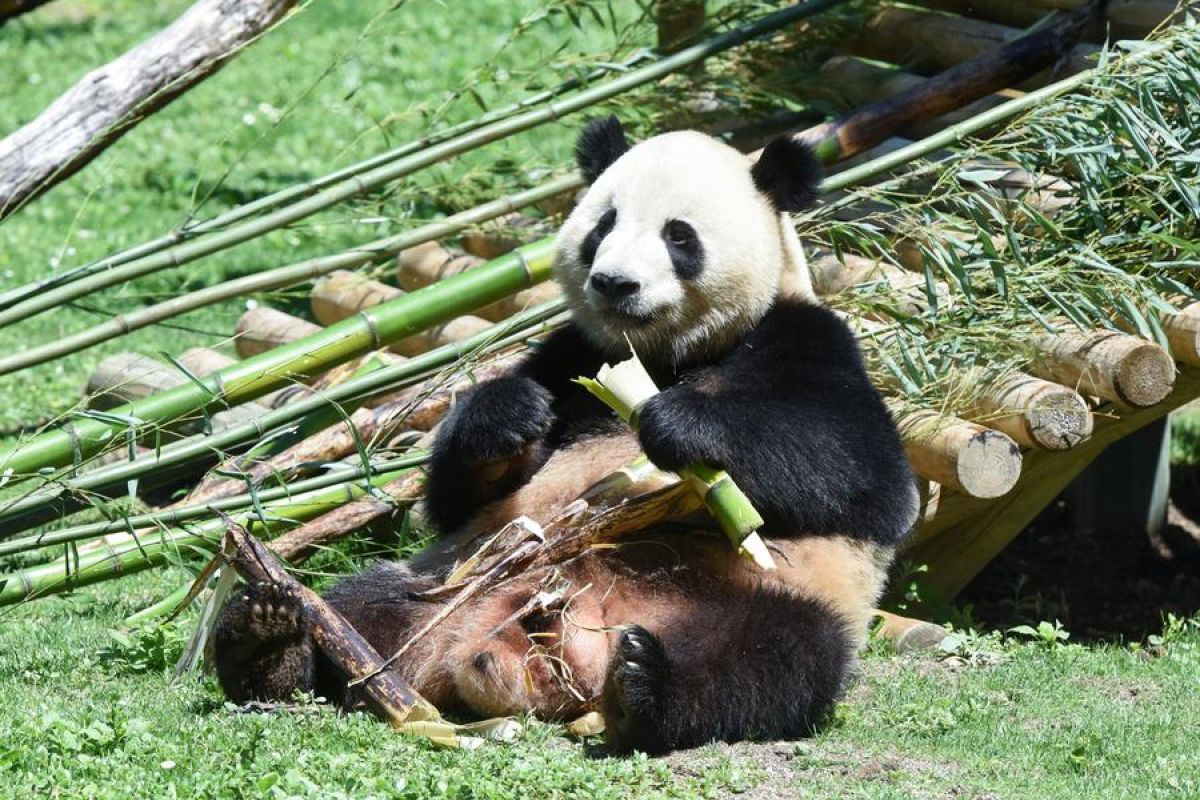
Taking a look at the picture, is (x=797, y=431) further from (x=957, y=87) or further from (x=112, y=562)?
(x=957, y=87)

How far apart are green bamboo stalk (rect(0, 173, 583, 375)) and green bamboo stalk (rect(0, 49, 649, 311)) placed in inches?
7.4

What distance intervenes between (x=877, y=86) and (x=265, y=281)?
3153 mm

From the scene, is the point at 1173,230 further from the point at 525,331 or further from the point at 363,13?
the point at 363,13

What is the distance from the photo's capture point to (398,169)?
5.79 meters

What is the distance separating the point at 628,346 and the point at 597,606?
766 mm

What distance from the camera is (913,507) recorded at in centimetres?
412

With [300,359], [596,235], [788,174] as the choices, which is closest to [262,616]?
[596,235]

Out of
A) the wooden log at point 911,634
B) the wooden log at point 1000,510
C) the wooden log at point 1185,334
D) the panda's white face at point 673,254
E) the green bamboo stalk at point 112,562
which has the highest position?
the panda's white face at point 673,254

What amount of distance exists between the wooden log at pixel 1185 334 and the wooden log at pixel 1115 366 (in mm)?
155

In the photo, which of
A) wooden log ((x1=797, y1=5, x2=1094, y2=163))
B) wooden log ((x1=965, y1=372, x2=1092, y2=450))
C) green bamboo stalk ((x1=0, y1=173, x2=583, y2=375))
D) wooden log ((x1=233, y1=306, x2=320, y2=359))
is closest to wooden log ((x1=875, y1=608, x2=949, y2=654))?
wooden log ((x1=965, y1=372, x2=1092, y2=450))

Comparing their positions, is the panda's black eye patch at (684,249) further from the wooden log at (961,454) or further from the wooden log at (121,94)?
the wooden log at (121,94)

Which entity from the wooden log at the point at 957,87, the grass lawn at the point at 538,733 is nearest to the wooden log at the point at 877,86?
the wooden log at the point at 957,87

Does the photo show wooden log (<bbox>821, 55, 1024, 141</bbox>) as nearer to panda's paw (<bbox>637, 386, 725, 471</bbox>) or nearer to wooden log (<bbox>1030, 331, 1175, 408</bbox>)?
wooden log (<bbox>1030, 331, 1175, 408</bbox>)

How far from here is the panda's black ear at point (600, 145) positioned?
14.5 ft
